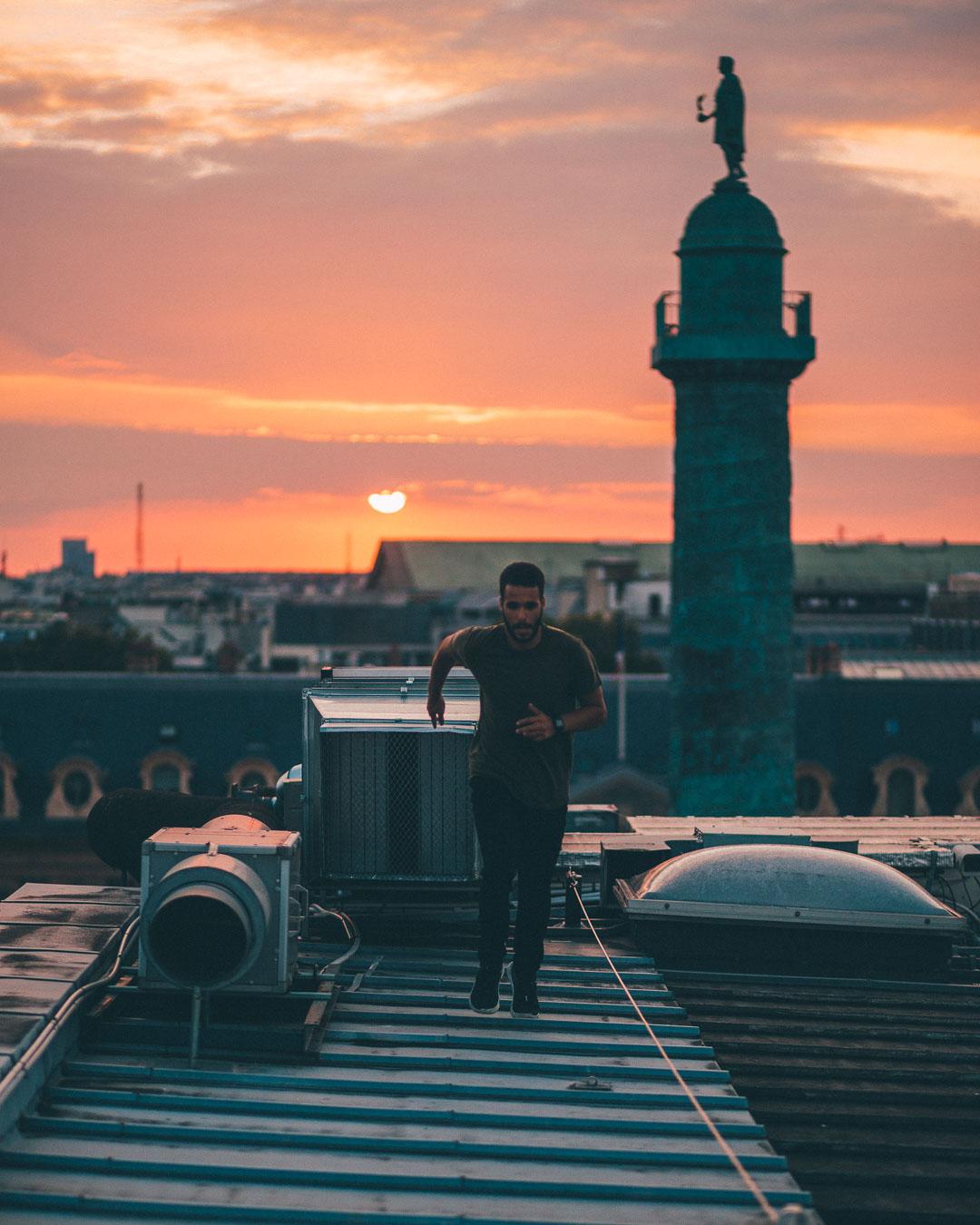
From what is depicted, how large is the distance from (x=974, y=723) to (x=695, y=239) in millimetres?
28573

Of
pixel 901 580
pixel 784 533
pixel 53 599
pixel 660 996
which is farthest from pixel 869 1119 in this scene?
pixel 53 599

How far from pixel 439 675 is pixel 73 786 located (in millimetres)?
49500

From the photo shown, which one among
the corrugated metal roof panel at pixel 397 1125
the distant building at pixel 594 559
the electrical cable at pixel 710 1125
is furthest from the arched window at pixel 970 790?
the distant building at pixel 594 559

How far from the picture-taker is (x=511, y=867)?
7.99 m

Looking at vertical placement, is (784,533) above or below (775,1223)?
above

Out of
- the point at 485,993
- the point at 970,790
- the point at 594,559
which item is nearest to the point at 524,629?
the point at 485,993

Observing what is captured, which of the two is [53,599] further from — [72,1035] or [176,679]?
[72,1035]

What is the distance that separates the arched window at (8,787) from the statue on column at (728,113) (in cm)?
3517

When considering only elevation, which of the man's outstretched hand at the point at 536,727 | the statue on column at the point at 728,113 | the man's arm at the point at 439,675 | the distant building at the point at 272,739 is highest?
the statue on column at the point at 728,113

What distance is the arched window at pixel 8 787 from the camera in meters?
54.9

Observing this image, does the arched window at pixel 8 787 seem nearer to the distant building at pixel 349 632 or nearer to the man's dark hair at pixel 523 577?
the distant building at pixel 349 632

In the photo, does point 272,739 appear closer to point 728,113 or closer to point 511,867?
point 728,113

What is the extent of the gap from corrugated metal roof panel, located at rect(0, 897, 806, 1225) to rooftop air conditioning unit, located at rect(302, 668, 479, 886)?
4.31 ft

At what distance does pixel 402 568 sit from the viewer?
540 ft
